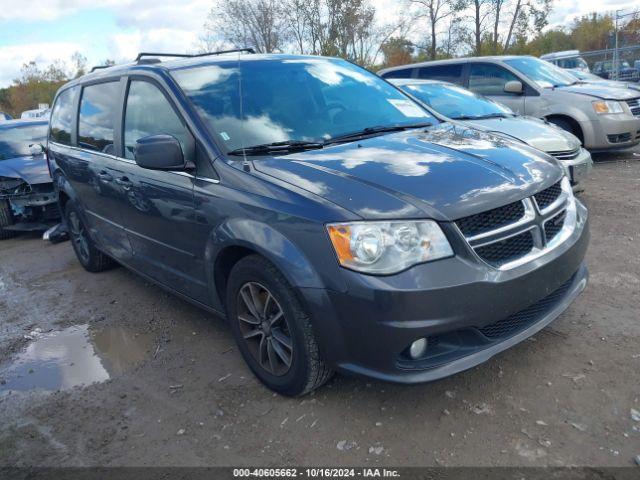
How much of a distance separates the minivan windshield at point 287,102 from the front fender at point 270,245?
515 mm

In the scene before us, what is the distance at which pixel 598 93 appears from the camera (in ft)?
26.7

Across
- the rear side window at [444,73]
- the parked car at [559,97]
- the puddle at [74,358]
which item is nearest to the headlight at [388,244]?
the puddle at [74,358]

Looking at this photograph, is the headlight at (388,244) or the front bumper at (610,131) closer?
the headlight at (388,244)

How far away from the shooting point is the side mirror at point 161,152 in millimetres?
3084

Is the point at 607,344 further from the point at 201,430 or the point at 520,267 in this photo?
the point at 201,430

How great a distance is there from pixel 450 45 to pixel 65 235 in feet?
83.8

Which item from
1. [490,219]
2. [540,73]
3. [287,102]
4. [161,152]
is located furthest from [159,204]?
[540,73]

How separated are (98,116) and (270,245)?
8.95 ft

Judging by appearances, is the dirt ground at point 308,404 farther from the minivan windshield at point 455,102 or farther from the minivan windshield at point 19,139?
the minivan windshield at point 19,139

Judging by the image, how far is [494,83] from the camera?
8.73m

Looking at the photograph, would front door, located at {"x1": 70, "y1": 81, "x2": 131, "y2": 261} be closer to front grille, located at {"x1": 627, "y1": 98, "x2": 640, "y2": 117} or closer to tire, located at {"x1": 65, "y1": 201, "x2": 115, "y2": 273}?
tire, located at {"x1": 65, "y1": 201, "x2": 115, "y2": 273}

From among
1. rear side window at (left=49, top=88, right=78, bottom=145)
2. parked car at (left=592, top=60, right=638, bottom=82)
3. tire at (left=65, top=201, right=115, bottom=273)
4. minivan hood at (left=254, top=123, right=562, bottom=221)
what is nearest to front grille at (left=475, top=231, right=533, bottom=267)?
minivan hood at (left=254, top=123, right=562, bottom=221)

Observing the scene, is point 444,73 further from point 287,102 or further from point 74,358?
point 74,358

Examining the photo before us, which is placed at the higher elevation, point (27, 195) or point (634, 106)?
point (634, 106)
